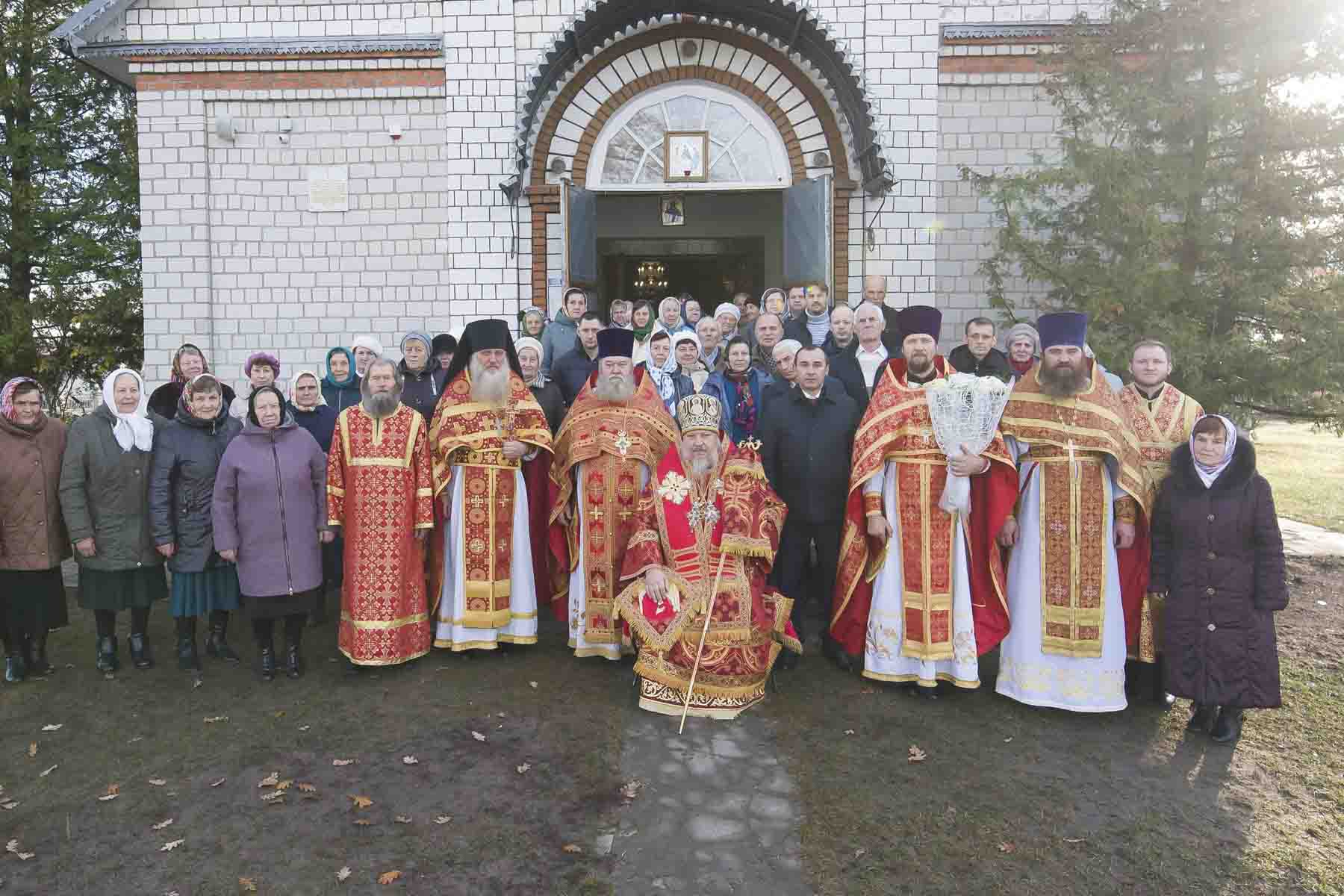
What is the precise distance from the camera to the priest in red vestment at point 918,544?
4.63 meters

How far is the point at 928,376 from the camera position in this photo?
4918 mm

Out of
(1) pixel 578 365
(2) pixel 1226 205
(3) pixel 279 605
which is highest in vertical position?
(2) pixel 1226 205

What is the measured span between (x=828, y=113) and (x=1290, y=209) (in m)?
4.47

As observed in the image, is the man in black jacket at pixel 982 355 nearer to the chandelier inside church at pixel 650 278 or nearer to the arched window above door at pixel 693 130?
the arched window above door at pixel 693 130

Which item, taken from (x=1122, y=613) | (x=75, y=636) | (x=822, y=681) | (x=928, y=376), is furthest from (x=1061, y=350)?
(x=75, y=636)

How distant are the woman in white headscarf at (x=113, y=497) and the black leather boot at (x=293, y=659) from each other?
35.5 inches

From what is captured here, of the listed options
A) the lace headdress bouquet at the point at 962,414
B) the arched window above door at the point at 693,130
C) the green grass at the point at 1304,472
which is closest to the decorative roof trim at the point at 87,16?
the arched window above door at the point at 693,130

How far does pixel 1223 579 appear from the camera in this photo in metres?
4.08

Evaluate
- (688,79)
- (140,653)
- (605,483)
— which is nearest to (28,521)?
(140,653)

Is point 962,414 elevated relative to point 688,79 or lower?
lower

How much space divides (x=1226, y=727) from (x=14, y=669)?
6668 millimetres

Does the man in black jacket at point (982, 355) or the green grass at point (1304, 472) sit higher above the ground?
the man in black jacket at point (982, 355)

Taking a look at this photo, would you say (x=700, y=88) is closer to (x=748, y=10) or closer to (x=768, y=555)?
(x=748, y=10)

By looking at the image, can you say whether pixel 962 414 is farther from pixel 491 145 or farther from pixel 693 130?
pixel 491 145
